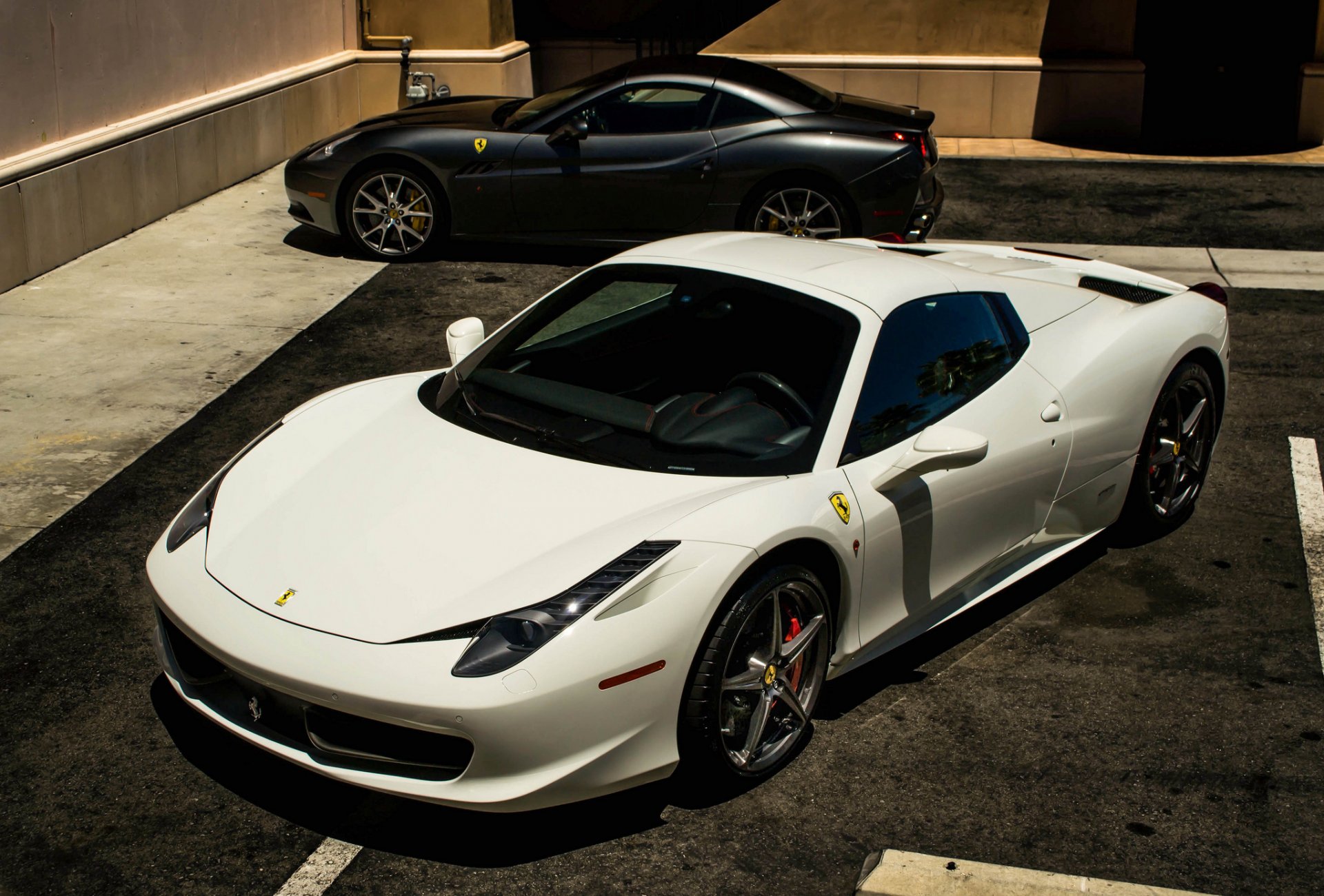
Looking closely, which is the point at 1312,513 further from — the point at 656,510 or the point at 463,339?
the point at 463,339

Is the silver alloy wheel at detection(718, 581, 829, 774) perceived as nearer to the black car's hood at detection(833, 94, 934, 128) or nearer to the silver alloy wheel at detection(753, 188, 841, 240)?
the silver alloy wheel at detection(753, 188, 841, 240)

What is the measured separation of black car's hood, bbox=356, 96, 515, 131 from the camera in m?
10.3

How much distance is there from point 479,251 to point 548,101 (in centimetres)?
125

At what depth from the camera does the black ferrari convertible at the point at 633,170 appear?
10.0 metres

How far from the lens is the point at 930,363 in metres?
4.93

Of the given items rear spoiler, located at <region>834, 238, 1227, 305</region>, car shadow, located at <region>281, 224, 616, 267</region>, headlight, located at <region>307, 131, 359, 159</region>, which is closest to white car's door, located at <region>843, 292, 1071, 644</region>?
rear spoiler, located at <region>834, 238, 1227, 305</region>

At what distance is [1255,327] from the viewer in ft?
Result: 29.4

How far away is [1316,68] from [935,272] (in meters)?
11.6

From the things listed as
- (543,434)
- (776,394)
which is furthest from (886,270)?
(543,434)

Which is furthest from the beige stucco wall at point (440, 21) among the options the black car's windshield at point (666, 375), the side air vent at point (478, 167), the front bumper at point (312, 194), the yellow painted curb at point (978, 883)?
the yellow painted curb at point (978, 883)

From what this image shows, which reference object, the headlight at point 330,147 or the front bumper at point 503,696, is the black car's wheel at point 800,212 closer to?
the headlight at point 330,147


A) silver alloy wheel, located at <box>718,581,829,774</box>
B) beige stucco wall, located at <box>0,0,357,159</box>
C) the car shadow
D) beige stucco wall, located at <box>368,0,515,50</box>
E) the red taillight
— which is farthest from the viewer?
beige stucco wall, located at <box>368,0,515,50</box>

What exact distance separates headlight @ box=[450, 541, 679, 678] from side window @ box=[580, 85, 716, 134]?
6.81 meters

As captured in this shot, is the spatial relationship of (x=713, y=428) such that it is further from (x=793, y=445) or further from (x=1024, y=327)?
Answer: (x=1024, y=327)
